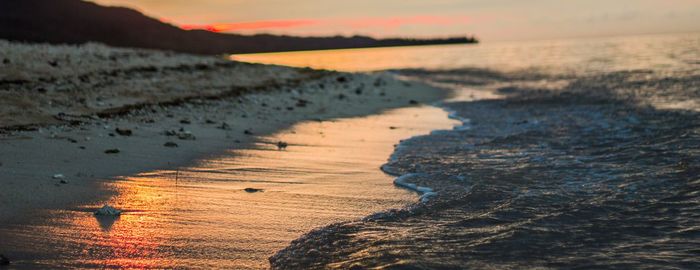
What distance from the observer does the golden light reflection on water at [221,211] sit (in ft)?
14.8

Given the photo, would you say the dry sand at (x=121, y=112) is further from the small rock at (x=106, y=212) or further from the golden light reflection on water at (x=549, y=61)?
the golden light reflection on water at (x=549, y=61)

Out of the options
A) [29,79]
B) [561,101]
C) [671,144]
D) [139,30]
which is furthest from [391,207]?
[139,30]

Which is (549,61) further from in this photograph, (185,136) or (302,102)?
(185,136)

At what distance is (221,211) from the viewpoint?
19.1 feet

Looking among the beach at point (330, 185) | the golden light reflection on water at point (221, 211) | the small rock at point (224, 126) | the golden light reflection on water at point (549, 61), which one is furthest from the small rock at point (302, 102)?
the golden light reflection on water at point (549, 61)

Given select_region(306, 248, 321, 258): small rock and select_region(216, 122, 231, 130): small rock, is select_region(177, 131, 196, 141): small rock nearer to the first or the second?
select_region(216, 122, 231, 130): small rock

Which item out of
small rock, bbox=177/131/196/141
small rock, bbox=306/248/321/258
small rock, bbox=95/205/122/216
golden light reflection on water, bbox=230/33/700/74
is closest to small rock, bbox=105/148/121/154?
small rock, bbox=177/131/196/141

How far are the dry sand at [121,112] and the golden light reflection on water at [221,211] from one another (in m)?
0.46

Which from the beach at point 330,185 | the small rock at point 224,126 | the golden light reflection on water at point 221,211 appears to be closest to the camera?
the golden light reflection on water at point 221,211

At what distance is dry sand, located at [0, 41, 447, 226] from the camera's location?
6.93 metres

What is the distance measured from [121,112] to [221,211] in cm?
701

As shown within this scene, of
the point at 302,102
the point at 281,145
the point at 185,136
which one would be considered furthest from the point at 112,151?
the point at 302,102

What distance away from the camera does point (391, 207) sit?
622 cm

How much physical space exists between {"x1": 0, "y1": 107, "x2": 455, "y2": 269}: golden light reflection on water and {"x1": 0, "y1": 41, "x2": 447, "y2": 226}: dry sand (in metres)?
0.46
